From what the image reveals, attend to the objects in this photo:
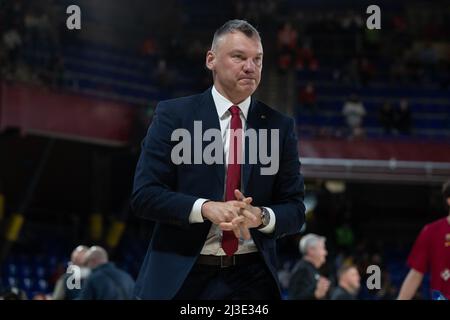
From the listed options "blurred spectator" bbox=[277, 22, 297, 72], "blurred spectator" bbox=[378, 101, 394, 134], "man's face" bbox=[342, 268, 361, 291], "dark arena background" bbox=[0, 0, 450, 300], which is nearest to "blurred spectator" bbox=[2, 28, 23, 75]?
"dark arena background" bbox=[0, 0, 450, 300]

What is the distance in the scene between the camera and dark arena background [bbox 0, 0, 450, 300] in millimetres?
15211

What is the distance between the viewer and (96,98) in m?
15.6

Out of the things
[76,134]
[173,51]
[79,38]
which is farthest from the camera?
[173,51]

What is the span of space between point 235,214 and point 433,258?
289 centimetres

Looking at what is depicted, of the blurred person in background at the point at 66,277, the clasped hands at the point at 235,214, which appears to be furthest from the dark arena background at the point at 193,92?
the clasped hands at the point at 235,214

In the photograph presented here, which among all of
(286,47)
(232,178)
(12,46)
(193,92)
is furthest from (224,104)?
(286,47)

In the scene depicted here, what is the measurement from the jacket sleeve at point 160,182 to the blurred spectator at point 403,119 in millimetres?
14131

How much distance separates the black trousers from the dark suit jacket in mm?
43

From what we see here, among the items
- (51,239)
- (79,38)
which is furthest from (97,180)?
(79,38)

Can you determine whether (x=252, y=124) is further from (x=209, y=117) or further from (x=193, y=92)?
(x=193, y=92)

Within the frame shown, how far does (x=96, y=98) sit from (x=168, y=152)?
1295cm
